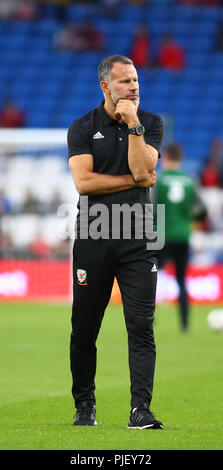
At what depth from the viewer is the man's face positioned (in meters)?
6.14

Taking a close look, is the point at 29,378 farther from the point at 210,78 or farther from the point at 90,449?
the point at 210,78

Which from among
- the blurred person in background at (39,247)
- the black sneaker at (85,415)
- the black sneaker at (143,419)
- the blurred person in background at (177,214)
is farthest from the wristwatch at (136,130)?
the blurred person in background at (39,247)

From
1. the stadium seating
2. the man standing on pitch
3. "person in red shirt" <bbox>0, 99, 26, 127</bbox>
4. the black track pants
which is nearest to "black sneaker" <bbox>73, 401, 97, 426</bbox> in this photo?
the man standing on pitch

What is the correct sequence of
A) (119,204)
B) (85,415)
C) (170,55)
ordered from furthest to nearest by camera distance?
(170,55), (85,415), (119,204)

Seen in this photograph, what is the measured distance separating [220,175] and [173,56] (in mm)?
5271

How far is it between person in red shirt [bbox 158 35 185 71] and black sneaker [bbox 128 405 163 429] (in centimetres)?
1939

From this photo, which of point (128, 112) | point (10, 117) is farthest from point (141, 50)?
point (128, 112)

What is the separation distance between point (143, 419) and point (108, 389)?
2.44m

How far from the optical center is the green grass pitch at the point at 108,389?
5.81 metres

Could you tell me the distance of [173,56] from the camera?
81.4 feet

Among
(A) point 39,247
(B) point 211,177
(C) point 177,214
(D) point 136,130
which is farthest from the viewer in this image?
(B) point 211,177

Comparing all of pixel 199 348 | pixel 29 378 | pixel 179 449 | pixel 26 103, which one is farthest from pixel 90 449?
pixel 26 103

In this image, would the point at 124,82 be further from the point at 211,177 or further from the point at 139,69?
the point at 139,69

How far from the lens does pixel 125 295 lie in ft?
20.7
